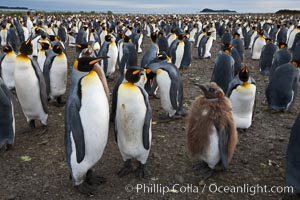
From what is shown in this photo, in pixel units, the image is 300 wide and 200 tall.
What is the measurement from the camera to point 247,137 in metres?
5.17

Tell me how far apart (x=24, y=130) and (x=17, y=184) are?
1.80 metres

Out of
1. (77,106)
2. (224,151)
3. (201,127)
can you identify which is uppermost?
(77,106)

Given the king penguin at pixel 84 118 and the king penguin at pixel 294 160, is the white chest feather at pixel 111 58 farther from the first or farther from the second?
the king penguin at pixel 294 160

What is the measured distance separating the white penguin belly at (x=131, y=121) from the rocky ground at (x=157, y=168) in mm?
376

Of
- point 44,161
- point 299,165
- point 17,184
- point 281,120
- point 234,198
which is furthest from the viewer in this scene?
point 281,120

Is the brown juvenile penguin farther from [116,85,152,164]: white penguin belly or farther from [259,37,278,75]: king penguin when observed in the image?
[259,37,278,75]: king penguin

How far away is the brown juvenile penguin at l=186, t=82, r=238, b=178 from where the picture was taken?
363cm

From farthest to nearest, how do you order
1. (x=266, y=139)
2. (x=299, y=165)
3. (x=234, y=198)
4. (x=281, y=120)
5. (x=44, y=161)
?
(x=281, y=120) < (x=266, y=139) < (x=44, y=161) < (x=234, y=198) < (x=299, y=165)

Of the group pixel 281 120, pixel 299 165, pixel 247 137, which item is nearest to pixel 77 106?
pixel 299 165

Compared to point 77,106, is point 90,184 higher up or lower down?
lower down

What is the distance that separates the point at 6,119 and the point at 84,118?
175cm

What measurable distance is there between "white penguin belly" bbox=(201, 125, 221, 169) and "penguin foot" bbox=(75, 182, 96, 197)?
138 cm

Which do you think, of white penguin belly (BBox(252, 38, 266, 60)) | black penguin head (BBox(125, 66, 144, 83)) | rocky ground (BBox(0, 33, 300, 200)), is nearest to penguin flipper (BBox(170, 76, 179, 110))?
rocky ground (BBox(0, 33, 300, 200))

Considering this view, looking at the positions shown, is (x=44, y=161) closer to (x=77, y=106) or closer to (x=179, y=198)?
(x=77, y=106)
